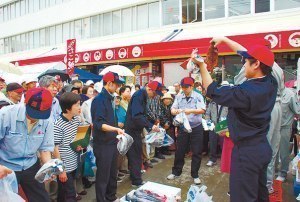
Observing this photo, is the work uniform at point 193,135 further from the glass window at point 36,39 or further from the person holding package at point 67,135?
the glass window at point 36,39

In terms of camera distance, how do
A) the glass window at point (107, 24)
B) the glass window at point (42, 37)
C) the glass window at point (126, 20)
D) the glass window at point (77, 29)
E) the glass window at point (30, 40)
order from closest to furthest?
1. the glass window at point (126, 20)
2. the glass window at point (107, 24)
3. the glass window at point (77, 29)
4. the glass window at point (42, 37)
5. the glass window at point (30, 40)

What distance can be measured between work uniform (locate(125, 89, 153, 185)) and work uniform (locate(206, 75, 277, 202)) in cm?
215

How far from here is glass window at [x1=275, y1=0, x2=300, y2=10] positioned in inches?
438

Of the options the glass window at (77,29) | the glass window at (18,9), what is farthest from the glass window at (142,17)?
the glass window at (18,9)

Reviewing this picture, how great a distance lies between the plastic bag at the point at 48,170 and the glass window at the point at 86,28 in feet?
56.4

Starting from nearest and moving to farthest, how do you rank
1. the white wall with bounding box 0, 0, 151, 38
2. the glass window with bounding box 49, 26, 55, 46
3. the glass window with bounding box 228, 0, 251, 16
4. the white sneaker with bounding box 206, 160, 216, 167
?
the white sneaker with bounding box 206, 160, 216, 167 < the glass window with bounding box 228, 0, 251, 16 < the white wall with bounding box 0, 0, 151, 38 < the glass window with bounding box 49, 26, 55, 46

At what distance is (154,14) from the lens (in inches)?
611

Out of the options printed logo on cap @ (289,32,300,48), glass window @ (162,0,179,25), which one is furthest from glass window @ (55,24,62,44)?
printed logo on cap @ (289,32,300,48)

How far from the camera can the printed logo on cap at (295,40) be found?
896 cm

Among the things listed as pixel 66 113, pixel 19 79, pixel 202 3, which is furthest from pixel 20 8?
pixel 66 113

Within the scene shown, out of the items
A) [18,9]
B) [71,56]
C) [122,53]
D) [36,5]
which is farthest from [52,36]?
[71,56]

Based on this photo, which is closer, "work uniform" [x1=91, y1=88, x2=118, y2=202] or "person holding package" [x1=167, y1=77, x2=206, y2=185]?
"work uniform" [x1=91, y1=88, x2=118, y2=202]

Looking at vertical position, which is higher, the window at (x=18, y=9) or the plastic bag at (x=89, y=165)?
the window at (x=18, y=9)

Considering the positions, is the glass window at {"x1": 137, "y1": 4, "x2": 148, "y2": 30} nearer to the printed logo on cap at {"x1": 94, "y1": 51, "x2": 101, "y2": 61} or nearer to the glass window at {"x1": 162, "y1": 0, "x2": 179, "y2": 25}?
the glass window at {"x1": 162, "y1": 0, "x2": 179, "y2": 25}
